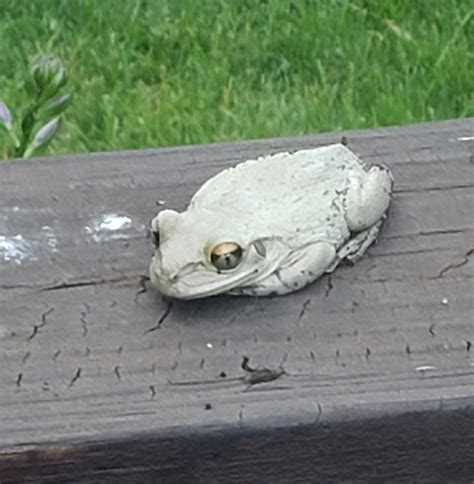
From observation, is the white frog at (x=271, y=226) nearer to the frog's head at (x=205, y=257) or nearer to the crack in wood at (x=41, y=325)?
the frog's head at (x=205, y=257)

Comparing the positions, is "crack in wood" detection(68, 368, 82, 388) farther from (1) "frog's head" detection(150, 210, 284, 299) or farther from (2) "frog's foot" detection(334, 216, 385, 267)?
(2) "frog's foot" detection(334, 216, 385, 267)

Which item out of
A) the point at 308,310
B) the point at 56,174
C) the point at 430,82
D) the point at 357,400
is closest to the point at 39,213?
the point at 56,174

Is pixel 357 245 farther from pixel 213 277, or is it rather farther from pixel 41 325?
pixel 41 325

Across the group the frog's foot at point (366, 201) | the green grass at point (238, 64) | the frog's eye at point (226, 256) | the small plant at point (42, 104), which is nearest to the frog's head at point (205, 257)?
the frog's eye at point (226, 256)

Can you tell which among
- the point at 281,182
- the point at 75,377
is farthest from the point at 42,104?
the point at 75,377

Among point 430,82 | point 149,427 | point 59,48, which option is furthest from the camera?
point 59,48

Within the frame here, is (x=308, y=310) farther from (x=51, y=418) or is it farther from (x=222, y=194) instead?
(x=51, y=418)

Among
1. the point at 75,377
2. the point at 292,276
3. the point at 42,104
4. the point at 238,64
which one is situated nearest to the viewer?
the point at 75,377
